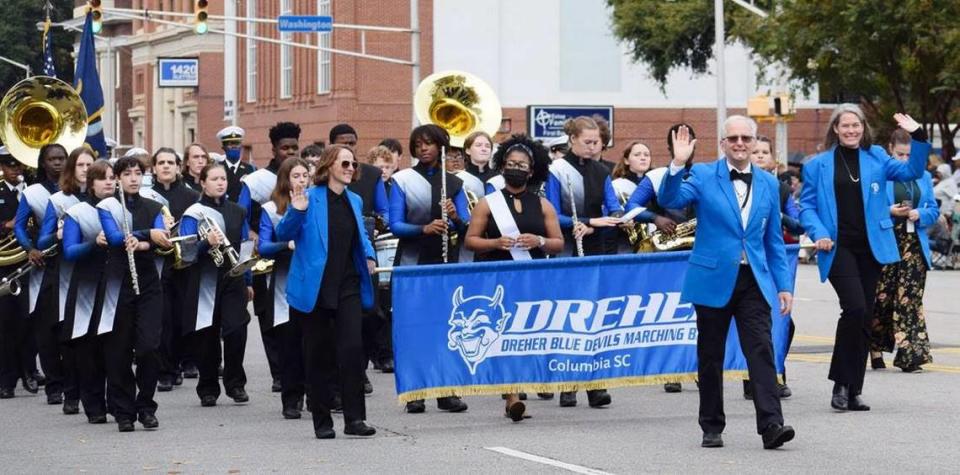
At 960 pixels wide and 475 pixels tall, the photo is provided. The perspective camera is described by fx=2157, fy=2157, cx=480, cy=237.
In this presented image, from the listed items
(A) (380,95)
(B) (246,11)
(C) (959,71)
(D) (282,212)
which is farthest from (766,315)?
(B) (246,11)

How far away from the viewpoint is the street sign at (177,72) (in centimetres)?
7075

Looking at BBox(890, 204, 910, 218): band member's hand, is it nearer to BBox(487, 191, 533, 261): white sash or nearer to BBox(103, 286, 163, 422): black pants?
BBox(487, 191, 533, 261): white sash

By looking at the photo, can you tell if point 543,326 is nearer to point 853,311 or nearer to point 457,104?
point 853,311

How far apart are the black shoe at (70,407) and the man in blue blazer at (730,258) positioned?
4.78 metres

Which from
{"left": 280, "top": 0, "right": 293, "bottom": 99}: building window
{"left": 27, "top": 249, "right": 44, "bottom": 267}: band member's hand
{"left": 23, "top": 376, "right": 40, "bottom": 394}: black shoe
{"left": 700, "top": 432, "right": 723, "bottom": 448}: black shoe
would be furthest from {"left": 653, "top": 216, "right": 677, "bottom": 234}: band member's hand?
{"left": 280, "top": 0, "right": 293, "bottom": 99}: building window

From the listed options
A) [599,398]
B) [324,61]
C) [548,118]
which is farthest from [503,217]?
[324,61]

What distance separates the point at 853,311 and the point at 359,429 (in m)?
3.29

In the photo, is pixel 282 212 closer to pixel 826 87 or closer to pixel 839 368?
→ pixel 839 368

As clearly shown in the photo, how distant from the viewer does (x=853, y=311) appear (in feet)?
44.7

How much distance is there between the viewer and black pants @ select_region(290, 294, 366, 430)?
1263 centimetres

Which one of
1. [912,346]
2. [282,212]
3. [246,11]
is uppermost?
[246,11]

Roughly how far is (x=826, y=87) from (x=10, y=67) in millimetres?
52158

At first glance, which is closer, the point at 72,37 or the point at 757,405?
the point at 757,405

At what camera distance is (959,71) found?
125 ft
